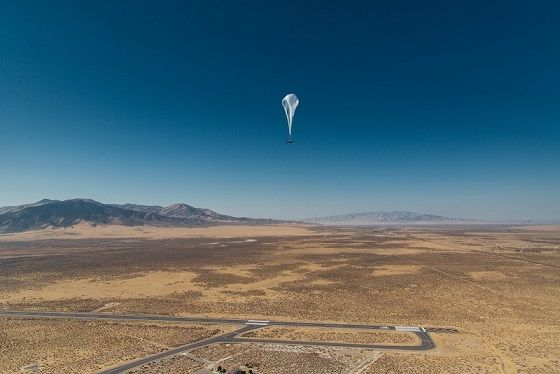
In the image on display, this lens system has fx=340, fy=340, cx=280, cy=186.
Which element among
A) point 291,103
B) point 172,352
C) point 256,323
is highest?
point 291,103

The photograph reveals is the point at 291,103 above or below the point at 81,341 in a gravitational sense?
above

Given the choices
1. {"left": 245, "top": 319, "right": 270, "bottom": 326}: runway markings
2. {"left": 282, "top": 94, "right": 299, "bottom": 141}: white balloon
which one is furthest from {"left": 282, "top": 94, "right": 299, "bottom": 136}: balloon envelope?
{"left": 245, "top": 319, "right": 270, "bottom": 326}: runway markings

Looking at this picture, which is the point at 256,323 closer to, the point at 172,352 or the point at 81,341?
the point at 172,352

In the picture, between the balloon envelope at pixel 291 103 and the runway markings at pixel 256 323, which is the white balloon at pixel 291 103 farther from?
the runway markings at pixel 256 323

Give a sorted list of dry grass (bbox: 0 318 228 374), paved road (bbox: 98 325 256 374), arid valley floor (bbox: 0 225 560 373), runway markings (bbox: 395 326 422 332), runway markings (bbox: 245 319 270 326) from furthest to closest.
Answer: runway markings (bbox: 245 319 270 326), runway markings (bbox: 395 326 422 332), dry grass (bbox: 0 318 228 374), arid valley floor (bbox: 0 225 560 373), paved road (bbox: 98 325 256 374)

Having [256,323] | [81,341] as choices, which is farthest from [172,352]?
[256,323]

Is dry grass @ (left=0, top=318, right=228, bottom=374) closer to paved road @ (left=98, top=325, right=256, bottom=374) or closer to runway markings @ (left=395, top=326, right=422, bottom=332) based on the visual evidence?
paved road @ (left=98, top=325, right=256, bottom=374)

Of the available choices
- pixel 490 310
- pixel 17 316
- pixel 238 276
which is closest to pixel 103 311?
pixel 17 316

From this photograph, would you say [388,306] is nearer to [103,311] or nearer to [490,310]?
[490,310]
